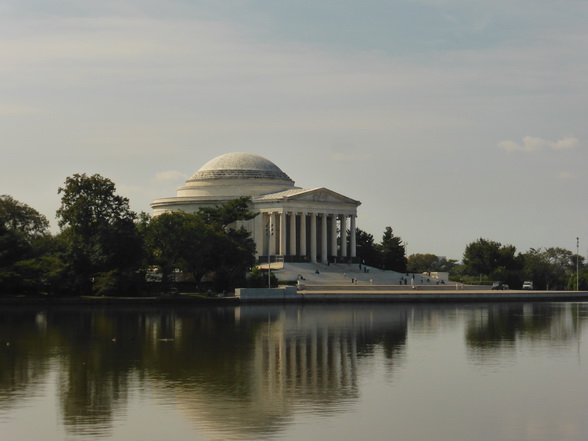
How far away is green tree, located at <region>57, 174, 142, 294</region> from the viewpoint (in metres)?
85.5

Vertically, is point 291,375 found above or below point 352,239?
below

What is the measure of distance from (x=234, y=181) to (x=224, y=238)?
133ft

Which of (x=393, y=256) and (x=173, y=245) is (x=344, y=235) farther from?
(x=173, y=245)

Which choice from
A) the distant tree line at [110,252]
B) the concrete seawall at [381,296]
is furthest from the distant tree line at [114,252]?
the concrete seawall at [381,296]

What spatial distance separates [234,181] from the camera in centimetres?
13875

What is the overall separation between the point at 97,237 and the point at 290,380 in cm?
5363

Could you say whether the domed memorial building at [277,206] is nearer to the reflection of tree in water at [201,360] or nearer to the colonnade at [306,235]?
the colonnade at [306,235]

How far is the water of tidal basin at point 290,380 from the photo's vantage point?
88.7 feet

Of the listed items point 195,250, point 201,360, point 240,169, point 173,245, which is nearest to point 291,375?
point 201,360

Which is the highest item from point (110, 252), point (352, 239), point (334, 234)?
point (334, 234)

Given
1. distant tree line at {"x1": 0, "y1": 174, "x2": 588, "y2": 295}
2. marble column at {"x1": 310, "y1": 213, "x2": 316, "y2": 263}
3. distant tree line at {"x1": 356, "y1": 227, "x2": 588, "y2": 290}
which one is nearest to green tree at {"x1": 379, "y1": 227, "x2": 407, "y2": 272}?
distant tree line at {"x1": 356, "y1": 227, "x2": 588, "y2": 290}

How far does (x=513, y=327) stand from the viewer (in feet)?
204

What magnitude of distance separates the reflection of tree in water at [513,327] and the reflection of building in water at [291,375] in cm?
398

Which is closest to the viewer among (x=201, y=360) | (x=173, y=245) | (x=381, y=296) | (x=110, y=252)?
(x=201, y=360)
